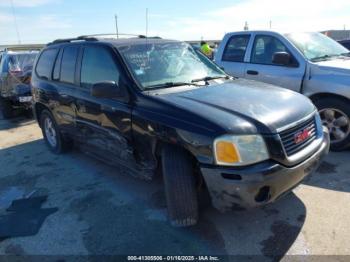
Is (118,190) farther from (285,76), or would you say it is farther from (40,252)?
(285,76)

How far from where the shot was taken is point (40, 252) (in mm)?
3176

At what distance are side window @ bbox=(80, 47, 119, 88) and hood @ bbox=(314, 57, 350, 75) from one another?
315 cm

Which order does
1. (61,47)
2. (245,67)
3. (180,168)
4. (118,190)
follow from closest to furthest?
(180,168) → (118,190) → (61,47) → (245,67)

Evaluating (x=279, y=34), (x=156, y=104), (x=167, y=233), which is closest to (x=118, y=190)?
(x=167, y=233)

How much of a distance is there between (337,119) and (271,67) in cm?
138

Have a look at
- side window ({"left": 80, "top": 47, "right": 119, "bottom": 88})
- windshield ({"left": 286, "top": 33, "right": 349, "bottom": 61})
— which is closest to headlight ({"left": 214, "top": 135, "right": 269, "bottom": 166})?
side window ({"left": 80, "top": 47, "right": 119, "bottom": 88})

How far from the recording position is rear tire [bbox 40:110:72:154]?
18.4ft

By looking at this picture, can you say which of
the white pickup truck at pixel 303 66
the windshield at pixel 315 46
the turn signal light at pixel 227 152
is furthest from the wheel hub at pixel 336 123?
the turn signal light at pixel 227 152

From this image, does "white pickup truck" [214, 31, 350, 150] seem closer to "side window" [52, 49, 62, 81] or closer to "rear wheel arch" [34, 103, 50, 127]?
"side window" [52, 49, 62, 81]

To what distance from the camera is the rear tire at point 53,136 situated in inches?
221

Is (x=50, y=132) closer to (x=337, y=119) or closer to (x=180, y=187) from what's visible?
(x=180, y=187)

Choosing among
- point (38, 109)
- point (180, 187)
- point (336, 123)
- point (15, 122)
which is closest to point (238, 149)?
point (180, 187)

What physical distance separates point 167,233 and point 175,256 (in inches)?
14.3

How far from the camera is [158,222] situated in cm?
354
